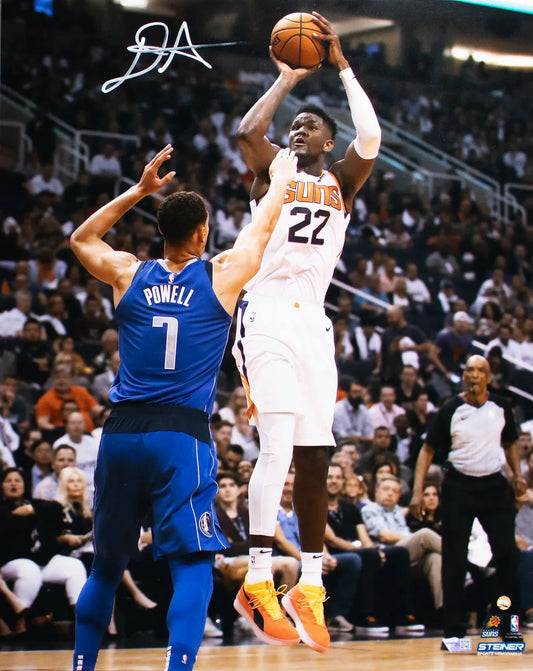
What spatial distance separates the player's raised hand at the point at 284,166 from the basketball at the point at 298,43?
0.56 meters

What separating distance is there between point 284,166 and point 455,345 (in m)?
8.04

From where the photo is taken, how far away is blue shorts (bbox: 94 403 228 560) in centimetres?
450

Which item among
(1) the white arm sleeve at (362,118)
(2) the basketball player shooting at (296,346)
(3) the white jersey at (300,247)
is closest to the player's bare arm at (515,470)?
(2) the basketball player shooting at (296,346)

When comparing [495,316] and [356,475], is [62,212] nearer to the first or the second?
[356,475]

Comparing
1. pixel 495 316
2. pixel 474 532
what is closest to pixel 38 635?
pixel 474 532

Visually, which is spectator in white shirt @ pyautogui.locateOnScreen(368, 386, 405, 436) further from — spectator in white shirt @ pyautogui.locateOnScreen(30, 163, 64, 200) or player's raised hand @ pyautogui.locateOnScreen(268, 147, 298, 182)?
player's raised hand @ pyautogui.locateOnScreen(268, 147, 298, 182)

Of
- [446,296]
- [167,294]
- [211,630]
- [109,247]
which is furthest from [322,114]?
[446,296]

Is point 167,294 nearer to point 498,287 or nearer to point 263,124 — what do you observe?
point 263,124

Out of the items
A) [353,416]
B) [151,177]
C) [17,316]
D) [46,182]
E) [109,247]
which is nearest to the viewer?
[109,247]

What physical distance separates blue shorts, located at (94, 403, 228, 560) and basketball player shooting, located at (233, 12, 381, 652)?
0.81 metres

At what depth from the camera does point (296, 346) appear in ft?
18.1

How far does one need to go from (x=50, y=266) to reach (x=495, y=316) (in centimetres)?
552

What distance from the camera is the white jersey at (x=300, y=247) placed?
221 inches

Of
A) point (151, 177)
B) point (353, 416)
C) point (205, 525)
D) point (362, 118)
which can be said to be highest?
point (362, 118)
